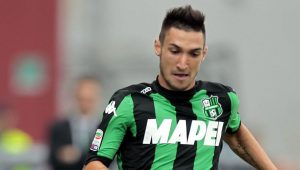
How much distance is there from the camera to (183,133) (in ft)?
21.5

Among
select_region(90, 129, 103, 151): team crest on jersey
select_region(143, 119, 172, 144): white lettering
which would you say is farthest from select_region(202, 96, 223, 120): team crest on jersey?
select_region(90, 129, 103, 151): team crest on jersey

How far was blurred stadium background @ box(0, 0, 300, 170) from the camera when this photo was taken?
65.5 feet

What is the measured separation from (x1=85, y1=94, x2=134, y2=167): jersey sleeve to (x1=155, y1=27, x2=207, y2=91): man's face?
32cm

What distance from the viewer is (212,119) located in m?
6.68

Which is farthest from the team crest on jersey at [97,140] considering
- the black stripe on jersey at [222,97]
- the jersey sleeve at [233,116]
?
the jersey sleeve at [233,116]

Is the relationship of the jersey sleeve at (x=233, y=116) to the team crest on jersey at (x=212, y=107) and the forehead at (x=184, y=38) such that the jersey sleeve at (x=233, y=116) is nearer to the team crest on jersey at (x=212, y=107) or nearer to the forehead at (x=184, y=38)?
the team crest on jersey at (x=212, y=107)

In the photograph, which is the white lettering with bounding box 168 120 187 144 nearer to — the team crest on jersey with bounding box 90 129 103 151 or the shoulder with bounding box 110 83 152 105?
the shoulder with bounding box 110 83 152 105

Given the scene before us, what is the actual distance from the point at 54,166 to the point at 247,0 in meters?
11.0

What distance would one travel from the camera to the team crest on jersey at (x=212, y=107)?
21.9 ft

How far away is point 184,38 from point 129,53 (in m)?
14.0

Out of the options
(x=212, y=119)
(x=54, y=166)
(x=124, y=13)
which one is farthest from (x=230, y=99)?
(x=124, y=13)

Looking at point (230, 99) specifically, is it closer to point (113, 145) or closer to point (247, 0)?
point (113, 145)

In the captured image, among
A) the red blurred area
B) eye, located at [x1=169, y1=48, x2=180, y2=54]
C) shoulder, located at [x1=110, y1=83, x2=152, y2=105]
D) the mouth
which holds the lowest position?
the red blurred area

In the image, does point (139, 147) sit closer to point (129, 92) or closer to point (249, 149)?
point (129, 92)
